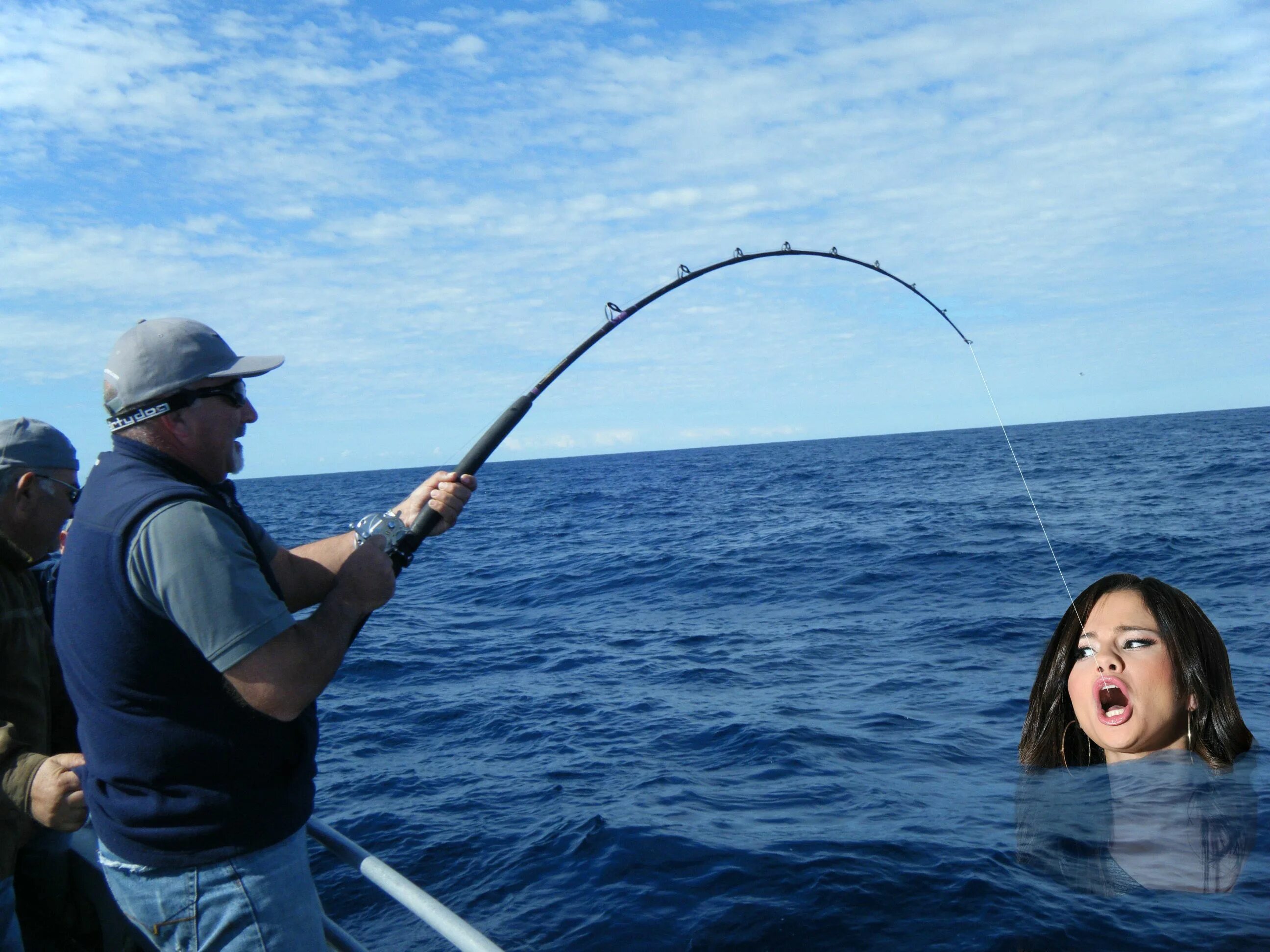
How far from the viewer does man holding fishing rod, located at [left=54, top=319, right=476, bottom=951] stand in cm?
177

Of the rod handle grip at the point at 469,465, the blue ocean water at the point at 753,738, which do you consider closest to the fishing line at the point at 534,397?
the rod handle grip at the point at 469,465

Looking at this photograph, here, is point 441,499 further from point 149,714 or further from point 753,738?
point 753,738

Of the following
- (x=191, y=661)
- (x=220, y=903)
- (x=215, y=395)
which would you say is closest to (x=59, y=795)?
(x=220, y=903)

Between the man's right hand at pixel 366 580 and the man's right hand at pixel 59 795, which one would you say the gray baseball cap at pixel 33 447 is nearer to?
the man's right hand at pixel 59 795

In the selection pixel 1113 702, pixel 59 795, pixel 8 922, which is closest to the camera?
pixel 59 795

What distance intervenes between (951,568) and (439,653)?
748 centimetres

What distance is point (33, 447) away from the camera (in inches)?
107

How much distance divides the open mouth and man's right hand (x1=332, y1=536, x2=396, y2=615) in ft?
7.79

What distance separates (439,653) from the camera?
35.6 ft

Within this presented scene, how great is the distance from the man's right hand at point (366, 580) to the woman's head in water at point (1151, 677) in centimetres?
237

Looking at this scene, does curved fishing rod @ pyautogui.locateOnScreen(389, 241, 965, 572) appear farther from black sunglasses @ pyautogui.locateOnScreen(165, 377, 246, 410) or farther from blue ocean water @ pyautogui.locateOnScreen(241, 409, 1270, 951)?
blue ocean water @ pyautogui.locateOnScreen(241, 409, 1270, 951)

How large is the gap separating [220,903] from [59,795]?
57 cm

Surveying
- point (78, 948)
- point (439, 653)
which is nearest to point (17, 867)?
point (78, 948)

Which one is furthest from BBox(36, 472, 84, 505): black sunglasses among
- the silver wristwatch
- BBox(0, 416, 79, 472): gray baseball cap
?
the silver wristwatch
